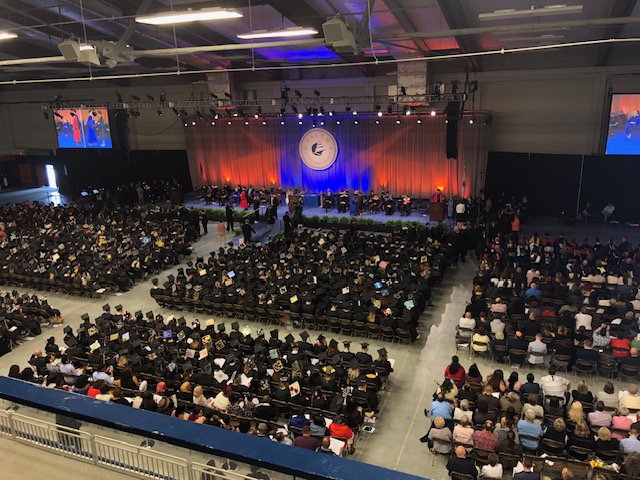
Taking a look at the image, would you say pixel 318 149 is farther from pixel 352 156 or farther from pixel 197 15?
pixel 197 15

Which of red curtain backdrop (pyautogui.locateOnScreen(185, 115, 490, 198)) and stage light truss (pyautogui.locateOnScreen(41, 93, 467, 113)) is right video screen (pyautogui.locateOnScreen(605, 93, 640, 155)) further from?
stage light truss (pyautogui.locateOnScreen(41, 93, 467, 113))

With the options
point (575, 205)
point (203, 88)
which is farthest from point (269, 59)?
point (575, 205)

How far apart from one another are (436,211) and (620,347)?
13903 millimetres

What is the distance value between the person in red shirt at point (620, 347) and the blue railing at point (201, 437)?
354 inches

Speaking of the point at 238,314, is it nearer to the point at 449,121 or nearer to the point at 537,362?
the point at 537,362

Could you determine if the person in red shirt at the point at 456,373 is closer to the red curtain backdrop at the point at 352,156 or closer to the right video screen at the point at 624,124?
the right video screen at the point at 624,124

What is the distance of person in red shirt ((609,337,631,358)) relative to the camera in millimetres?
10438

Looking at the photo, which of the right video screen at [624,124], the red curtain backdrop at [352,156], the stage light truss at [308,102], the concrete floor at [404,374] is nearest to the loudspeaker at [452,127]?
the stage light truss at [308,102]

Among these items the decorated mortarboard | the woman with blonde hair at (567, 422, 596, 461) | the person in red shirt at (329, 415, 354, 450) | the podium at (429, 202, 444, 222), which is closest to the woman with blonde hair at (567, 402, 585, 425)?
the woman with blonde hair at (567, 422, 596, 461)

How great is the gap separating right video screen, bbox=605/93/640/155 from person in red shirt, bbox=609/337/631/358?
45.3 feet

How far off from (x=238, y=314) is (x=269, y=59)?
1441cm

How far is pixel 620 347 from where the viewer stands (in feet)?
34.4

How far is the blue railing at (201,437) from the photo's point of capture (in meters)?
3.65

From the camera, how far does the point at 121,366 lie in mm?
10414
